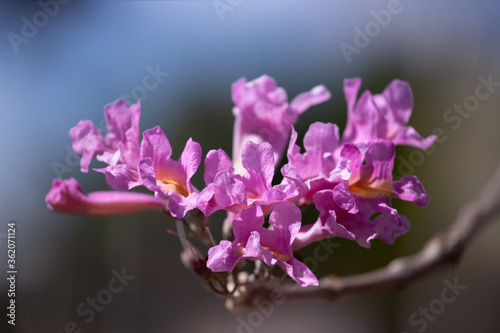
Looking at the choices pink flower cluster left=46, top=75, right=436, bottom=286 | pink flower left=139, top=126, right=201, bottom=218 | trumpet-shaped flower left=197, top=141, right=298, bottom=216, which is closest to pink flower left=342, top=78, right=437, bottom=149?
pink flower cluster left=46, top=75, right=436, bottom=286

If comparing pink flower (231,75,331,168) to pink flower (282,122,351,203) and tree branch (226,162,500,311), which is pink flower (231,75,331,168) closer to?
pink flower (282,122,351,203)

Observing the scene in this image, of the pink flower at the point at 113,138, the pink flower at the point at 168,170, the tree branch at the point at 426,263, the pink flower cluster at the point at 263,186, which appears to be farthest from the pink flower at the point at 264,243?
the tree branch at the point at 426,263

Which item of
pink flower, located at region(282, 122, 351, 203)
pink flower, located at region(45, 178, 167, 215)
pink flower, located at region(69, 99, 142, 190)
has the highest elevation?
pink flower, located at region(69, 99, 142, 190)

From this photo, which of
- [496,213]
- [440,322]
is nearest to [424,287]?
[440,322]

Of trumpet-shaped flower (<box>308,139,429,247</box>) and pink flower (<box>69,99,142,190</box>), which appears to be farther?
pink flower (<box>69,99,142,190</box>)

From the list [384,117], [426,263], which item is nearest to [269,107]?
[384,117]
